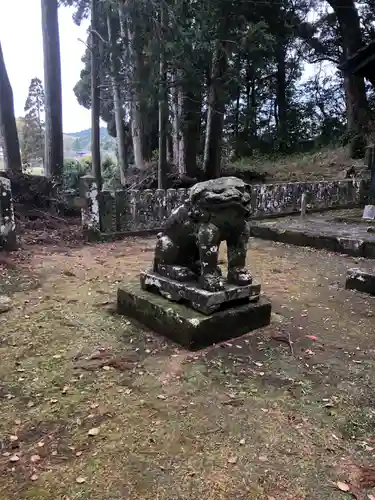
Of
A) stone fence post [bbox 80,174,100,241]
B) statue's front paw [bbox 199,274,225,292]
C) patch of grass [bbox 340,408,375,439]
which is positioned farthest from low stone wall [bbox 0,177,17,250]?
patch of grass [bbox 340,408,375,439]

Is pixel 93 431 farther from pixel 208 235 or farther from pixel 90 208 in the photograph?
pixel 90 208

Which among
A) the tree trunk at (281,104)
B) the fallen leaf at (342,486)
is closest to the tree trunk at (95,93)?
the fallen leaf at (342,486)

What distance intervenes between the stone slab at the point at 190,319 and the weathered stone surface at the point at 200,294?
41 millimetres

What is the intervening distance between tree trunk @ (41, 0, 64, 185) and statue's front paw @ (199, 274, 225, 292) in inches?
347

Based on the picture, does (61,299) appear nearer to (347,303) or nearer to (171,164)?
(347,303)

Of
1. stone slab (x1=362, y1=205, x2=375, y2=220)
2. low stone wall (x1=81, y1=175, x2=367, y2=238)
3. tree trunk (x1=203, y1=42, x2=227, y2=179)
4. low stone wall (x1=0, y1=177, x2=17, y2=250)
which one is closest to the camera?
low stone wall (x1=0, y1=177, x2=17, y2=250)

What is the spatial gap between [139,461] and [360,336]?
2112 mm

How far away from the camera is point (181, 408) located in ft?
7.14

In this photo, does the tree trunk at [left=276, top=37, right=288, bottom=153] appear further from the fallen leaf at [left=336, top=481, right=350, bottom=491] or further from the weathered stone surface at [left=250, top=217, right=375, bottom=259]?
the fallen leaf at [left=336, top=481, right=350, bottom=491]

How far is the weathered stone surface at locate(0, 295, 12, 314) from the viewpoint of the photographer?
3.63 meters

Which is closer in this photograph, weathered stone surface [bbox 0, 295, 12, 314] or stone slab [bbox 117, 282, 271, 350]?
stone slab [bbox 117, 282, 271, 350]

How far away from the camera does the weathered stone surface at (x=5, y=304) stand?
3633 mm

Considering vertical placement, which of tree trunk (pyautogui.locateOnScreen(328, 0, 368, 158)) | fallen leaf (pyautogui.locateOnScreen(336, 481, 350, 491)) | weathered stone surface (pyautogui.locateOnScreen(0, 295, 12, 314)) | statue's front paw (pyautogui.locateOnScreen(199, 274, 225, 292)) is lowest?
fallen leaf (pyautogui.locateOnScreen(336, 481, 350, 491))

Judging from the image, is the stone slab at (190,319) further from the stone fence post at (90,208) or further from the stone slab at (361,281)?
the stone fence post at (90,208)
